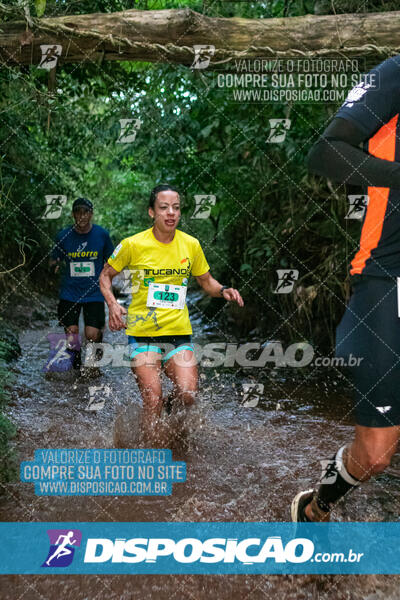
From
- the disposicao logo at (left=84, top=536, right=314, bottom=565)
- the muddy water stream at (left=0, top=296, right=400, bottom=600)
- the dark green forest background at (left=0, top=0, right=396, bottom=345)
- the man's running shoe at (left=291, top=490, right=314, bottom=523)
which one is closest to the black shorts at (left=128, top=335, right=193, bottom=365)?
the muddy water stream at (left=0, top=296, right=400, bottom=600)

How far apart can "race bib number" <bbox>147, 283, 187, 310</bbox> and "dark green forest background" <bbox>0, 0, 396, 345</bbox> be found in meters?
2.10

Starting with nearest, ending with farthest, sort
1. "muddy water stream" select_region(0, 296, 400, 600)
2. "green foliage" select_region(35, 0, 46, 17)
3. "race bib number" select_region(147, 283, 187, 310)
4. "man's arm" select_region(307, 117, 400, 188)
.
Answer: "man's arm" select_region(307, 117, 400, 188)
"muddy water stream" select_region(0, 296, 400, 600)
"race bib number" select_region(147, 283, 187, 310)
"green foliage" select_region(35, 0, 46, 17)

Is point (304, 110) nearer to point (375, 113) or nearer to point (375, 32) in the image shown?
point (375, 32)

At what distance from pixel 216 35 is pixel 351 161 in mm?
2958

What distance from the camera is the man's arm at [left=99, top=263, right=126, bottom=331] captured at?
3.91 metres

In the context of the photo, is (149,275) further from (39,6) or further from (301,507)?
(39,6)

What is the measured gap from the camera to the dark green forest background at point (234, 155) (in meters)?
6.63

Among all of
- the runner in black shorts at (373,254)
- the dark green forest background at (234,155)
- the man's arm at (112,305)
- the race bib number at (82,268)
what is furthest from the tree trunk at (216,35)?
the runner in black shorts at (373,254)

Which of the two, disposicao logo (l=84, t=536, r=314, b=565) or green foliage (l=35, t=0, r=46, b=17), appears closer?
disposicao logo (l=84, t=536, r=314, b=565)

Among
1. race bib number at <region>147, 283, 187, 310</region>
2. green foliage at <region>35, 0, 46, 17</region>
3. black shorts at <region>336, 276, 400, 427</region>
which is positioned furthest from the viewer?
green foliage at <region>35, 0, 46, 17</region>

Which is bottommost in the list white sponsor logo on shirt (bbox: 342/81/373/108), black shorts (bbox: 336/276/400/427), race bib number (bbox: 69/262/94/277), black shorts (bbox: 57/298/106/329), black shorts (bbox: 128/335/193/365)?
black shorts (bbox: 57/298/106/329)

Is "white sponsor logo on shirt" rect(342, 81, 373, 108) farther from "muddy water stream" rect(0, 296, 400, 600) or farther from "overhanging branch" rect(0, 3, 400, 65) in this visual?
"overhanging branch" rect(0, 3, 400, 65)

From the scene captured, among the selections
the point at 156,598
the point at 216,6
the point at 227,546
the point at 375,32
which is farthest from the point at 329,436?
the point at 216,6

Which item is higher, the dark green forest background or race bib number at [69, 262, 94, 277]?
the dark green forest background
